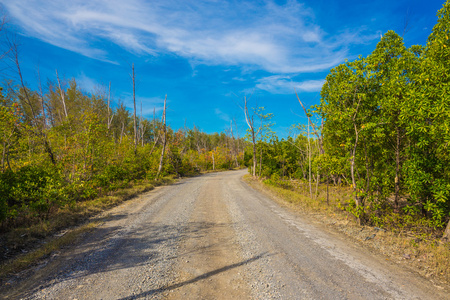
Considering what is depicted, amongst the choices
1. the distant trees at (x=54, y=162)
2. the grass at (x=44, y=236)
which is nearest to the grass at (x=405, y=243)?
the grass at (x=44, y=236)

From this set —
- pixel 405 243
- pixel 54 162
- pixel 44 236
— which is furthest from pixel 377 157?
pixel 54 162

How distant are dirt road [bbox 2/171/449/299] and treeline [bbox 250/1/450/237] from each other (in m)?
2.74

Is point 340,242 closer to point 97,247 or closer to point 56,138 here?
point 97,247

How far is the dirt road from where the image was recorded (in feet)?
11.8

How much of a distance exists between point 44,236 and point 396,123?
37.9ft

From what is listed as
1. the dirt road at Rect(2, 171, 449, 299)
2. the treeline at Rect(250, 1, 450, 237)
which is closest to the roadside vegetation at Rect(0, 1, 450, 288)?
the treeline at Rect(250, 1, 450, 237)

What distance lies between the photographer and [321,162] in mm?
8359

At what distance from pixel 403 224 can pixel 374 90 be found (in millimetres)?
4782

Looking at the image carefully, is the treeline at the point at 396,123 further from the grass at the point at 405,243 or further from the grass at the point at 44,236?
the grass at the point at 44,236

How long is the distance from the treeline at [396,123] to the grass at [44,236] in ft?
29.7

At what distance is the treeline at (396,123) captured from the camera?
546cm

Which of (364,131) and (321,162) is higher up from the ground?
(364,131)

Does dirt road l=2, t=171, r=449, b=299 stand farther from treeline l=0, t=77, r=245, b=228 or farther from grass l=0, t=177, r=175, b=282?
treeline l=0, t=77, r=245, b=228

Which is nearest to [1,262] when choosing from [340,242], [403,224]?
[340,242]
